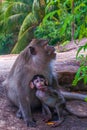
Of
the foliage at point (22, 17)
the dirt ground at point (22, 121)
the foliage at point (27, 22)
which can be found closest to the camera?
the dirt ground at point (22, 121)

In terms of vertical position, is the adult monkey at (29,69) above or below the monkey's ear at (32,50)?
below

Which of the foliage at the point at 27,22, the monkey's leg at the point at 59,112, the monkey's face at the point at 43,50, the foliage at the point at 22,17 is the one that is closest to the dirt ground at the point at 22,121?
the monkey's leg at the point at 59,112

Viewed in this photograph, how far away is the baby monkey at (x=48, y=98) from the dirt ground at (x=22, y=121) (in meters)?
0.11

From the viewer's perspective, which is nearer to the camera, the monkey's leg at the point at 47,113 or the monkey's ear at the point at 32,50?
the monkey's ear at the point at 32,50

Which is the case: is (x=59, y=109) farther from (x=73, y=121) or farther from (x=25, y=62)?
(x=25, y=62)

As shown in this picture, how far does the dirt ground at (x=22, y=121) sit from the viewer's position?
5.11m

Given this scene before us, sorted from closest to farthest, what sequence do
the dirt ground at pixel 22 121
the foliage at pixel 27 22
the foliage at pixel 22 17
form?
1. the dirt ground at pixel 22 121
2. the foliage at pixel 27 22
3. the foliage at pixel 22 17

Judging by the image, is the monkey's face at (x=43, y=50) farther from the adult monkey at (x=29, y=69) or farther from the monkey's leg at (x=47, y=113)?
the monkey's leg at (x=47, y=113)

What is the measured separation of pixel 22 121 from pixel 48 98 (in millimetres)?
515

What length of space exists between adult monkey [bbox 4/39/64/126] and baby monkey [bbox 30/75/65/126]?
0.31 ft

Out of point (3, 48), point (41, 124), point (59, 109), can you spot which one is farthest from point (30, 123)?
point (3, 48)

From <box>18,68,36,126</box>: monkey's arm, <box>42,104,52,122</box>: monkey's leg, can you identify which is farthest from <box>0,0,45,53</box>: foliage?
<box>18,68,36,126</box>: monkey's arm

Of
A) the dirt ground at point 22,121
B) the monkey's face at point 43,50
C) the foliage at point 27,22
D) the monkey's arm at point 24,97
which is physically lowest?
the dirt ground at point 22,121

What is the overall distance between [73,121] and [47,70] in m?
0.87
